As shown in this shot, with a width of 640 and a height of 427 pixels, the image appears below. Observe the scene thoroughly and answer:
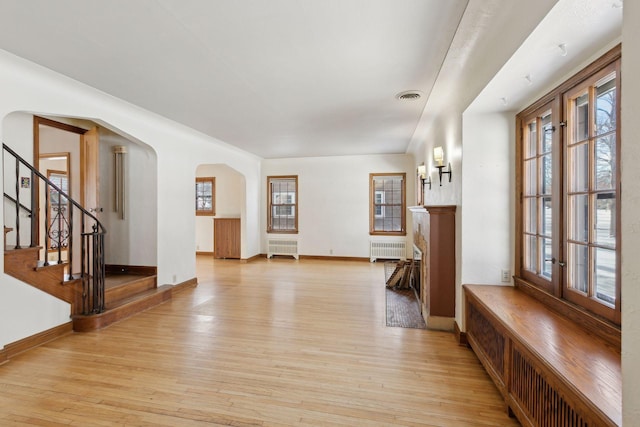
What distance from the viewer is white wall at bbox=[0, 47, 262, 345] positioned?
9.50 feet

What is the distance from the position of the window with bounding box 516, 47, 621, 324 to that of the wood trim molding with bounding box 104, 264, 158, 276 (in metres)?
5.07

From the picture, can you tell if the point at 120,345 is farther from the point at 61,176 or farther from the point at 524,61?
the point at 61,176

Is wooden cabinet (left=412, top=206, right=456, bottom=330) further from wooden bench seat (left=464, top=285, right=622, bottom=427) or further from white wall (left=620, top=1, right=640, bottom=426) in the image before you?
white wall (left=620, top=1, right=640, bottom=426)

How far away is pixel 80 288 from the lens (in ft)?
12.0

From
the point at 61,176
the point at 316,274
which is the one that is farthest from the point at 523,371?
the point at 61,176

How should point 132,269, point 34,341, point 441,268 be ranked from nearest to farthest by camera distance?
point 34,341, point 441,268, point 132,269

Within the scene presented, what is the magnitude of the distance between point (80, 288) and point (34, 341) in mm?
697

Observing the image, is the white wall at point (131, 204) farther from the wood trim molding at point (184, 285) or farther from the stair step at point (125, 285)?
the wood trim molding at point (184, 285)

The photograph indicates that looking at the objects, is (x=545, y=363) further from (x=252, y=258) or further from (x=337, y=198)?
(x=252, y=258)

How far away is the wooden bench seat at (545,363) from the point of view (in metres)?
1.33

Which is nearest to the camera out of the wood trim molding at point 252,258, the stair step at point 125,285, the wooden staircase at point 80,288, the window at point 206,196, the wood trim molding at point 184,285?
the wooden staircase at point 80,288

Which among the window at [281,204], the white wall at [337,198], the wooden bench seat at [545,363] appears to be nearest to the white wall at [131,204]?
the window at [281,204]

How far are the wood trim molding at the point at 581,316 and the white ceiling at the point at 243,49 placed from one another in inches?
84.1

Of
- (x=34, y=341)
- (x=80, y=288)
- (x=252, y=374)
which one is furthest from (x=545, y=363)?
(x=80, y=288)
